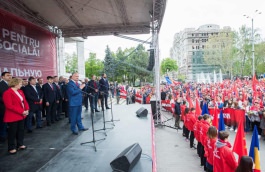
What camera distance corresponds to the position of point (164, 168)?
637 centimetres

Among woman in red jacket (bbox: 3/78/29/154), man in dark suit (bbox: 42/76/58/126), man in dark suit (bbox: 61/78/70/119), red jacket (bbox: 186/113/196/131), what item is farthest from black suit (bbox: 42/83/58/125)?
red jacket (bbox: 186/113/196/131)

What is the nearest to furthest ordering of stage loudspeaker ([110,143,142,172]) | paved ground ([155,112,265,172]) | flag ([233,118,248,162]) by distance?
stage loudspeaker ([110,143,142,172]), flag ([233,118,248,162]), paved ground ([155,112,265,172])

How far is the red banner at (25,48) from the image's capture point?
7340 mm

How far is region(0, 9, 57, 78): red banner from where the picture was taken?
7.34 metres

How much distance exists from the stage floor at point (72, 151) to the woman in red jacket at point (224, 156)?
128 centimetres

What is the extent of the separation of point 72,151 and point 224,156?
282 centimetres

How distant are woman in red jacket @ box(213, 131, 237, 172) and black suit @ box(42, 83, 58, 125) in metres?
4.89

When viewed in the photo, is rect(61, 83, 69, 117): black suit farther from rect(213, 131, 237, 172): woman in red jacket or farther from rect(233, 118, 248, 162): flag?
rect(233, 118, 248, 162): flag

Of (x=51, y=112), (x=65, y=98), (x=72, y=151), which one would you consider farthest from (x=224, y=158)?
(x=65, y=98)

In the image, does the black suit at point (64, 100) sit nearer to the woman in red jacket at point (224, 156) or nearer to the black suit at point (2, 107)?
the black suit at point (2, 107)

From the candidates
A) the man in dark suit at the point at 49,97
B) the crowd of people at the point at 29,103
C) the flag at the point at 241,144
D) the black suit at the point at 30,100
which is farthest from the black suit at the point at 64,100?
the flag at the point at 241,144

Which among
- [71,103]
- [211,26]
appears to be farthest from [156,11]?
[211,26]

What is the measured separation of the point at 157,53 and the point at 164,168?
18.2 feet

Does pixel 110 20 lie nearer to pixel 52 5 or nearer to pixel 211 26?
pixel 52 5
